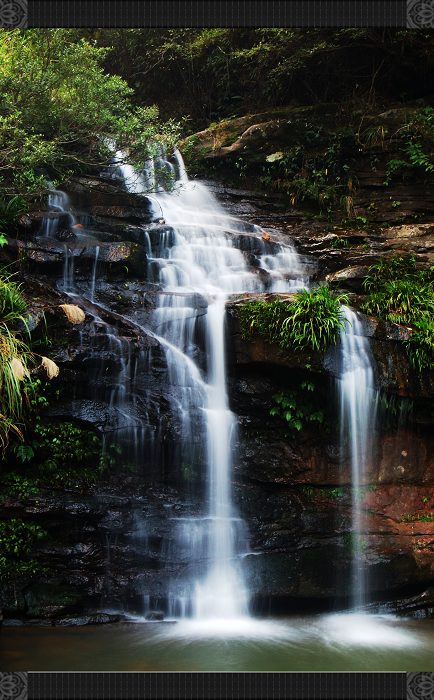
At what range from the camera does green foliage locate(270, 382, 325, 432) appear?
7199 mm

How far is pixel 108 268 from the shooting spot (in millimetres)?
8844

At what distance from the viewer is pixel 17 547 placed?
610cm

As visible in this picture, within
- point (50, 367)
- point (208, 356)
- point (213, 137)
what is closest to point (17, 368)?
point (50, 367)

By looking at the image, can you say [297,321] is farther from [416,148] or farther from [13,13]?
[416,148]

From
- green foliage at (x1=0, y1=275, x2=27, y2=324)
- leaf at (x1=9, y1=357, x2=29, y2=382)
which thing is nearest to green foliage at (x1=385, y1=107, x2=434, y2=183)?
green foliage at (x1=0, y1=275, x2=27, y2=324)

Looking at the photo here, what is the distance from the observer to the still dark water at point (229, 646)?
16.4 feet

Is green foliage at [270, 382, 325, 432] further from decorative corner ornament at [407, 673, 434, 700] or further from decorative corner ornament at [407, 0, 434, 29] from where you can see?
decorative corner ornament at [407, 0, 434, 29]

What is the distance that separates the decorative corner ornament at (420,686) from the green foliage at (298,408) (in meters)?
3.47

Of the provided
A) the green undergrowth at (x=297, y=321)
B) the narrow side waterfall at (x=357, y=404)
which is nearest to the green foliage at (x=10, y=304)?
the green undergrowth at (x=297, y=321)

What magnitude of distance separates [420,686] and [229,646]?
216 centimetres

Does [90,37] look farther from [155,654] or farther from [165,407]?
[155,654]

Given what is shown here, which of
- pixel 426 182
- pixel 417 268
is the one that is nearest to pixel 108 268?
pixel 417 268

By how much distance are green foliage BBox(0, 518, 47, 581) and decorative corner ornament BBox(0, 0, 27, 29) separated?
498 centimetres

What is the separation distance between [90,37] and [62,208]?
8.51 m
